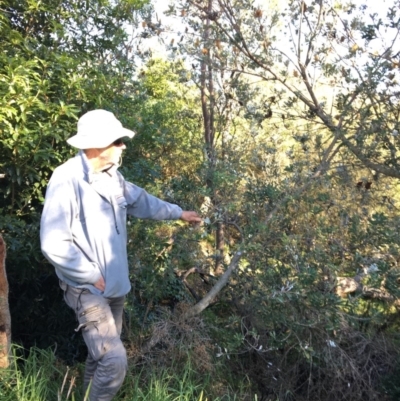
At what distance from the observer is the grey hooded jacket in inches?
134

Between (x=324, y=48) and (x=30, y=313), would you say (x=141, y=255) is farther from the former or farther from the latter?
(x=324, y=48)

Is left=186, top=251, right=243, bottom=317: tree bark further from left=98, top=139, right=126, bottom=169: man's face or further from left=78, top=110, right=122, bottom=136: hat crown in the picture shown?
left=78, top=110, right=122, bottom=136: hat crown

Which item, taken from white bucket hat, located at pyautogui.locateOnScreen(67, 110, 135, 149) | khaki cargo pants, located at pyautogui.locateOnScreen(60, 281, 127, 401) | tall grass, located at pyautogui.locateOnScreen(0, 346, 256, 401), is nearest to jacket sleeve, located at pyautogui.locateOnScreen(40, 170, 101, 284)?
khaki cargo pants, located at pyautogui.locateOnScreen(60, 281, 127, 401)

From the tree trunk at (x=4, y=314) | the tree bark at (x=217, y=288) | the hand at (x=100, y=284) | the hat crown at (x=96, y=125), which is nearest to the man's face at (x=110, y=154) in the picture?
the hat crown at (x=96, y=125)

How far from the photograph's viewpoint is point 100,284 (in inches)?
139

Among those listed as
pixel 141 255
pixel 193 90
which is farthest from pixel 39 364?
pixel 193 90

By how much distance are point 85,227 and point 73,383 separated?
2.96ft

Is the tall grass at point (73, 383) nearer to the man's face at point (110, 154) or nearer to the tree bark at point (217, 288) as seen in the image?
the tree bark at point (217, 288)

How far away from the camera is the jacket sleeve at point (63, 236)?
338 centimetres

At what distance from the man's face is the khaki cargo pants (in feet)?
2.60

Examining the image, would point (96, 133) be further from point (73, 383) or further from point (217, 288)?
point (217, 288)

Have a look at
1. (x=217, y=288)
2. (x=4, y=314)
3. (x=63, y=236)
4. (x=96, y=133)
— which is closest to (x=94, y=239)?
(x=63, y=236)

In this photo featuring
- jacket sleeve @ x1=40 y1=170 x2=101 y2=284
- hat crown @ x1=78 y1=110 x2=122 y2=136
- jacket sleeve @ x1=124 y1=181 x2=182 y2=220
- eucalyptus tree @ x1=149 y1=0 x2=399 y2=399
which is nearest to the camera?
jacket sleeve @ x1=40 y1=170 x2=101 y2=284

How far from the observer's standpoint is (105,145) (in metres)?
3.61
